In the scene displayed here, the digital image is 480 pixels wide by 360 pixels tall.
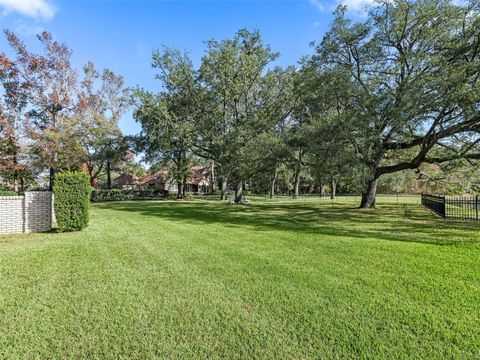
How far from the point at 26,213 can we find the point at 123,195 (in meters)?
22.5

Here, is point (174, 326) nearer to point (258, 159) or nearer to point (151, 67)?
point (258, 159)

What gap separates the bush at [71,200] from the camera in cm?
817

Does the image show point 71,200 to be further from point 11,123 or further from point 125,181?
point 125,181

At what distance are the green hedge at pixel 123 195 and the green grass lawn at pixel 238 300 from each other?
75.7 ft

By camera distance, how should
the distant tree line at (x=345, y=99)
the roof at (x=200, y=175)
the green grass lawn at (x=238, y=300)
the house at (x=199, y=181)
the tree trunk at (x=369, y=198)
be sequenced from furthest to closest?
the house at (x=199, y=181) < the roof at (x=200, y=175) < the tree trunk at (x=369, y=198) < the distant tree line at (x=345, y=99) < the green grass lawn at (x=238, y=300)

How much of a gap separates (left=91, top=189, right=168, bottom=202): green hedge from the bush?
2132cm

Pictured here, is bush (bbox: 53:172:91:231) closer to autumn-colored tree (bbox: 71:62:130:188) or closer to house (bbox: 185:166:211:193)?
autumn-colored tree (bbox: 71:62:130:188)

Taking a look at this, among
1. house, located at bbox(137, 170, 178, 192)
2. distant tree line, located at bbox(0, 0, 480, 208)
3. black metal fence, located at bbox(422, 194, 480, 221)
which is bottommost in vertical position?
black metal fence, located at bbox(422, 194, 480, 221)

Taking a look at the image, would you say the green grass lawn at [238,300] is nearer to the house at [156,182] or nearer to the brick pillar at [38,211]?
the brick pillar at [38,211]

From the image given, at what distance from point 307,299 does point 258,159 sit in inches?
528

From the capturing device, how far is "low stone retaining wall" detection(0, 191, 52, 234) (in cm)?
826

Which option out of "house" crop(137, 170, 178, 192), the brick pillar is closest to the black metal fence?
the brick pillar

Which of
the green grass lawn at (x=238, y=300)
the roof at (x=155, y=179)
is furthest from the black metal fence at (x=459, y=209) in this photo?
the roof at (x=155, y=179)

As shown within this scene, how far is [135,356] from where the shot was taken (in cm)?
255
